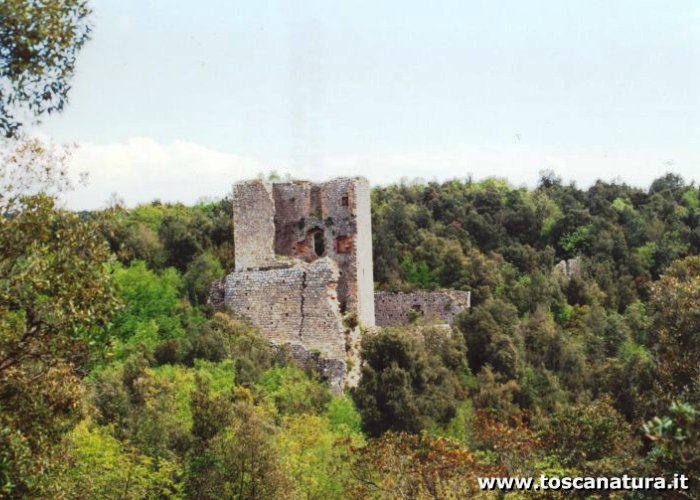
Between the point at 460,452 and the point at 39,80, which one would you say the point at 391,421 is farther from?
the point at 39,80

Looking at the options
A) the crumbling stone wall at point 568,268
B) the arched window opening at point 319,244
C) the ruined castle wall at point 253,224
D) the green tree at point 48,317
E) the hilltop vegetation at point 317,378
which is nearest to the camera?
the green tree at point 48,317

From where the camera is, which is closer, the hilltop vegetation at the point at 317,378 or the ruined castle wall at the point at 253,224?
the hilltop vegetation at the point at 317,378

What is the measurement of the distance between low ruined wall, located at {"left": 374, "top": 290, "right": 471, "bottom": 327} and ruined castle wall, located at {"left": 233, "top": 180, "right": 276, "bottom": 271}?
20.5 feet

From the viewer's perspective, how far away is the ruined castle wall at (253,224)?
25.3m

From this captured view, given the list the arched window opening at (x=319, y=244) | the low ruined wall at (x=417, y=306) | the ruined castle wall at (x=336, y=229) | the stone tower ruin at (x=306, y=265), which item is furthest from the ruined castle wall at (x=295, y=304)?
the low ruined wall at (x=417, y=306)

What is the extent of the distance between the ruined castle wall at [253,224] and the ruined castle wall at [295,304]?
19.8 inches

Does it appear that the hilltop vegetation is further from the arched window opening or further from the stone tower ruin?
the arched window opening

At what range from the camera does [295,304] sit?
24109mm

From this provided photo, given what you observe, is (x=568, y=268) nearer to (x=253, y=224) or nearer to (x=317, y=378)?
(x=253, y=224)

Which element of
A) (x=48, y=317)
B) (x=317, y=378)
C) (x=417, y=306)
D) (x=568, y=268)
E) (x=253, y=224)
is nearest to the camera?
(x=48, y=317)

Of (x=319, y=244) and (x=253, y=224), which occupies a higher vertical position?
(x=253, y=224)

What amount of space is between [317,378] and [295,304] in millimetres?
1940

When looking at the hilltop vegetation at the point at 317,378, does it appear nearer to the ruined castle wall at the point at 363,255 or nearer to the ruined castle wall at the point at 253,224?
the ruined castle wall at the point at 363,255

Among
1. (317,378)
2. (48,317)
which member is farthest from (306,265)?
(48,317)
